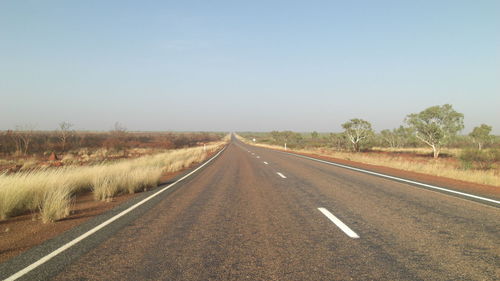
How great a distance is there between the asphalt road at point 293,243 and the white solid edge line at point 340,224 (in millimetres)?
19

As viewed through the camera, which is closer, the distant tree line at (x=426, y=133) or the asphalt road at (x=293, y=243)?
the asphalt road at (x=293, y=243)

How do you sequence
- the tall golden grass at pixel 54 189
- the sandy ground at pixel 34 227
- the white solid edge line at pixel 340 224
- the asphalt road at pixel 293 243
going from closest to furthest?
the asphalt road at pixel 293 243 → the sandy ground at pixel 34 227 → the white solid edge line at pixel 340 224 → the tall golden grass at pixel 54 189

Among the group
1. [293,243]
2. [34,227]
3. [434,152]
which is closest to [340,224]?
[293,243]

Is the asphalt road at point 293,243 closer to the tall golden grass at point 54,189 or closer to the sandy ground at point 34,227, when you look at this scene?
the sandy ground at point 34,227

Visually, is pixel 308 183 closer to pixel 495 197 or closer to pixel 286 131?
pixel 495 197

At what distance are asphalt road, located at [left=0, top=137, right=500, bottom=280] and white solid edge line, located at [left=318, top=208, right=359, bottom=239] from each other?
0.02m

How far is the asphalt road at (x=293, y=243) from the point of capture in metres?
3.05

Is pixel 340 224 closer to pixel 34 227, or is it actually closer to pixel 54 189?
pixel 34 227

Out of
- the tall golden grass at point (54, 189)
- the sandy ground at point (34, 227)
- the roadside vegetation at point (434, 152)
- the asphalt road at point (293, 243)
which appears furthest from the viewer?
the roadside vegetation at point (434, 152)

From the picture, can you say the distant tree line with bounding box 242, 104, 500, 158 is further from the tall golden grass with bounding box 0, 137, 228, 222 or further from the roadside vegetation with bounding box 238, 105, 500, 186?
the tall golden grass with bounding box 0, 137, 228, 222

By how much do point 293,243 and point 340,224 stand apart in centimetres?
127

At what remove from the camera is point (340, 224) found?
4750 millimetres

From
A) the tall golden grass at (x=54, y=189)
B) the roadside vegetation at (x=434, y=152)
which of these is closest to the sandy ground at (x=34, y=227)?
the tall golden grass at (x=54, y=189)

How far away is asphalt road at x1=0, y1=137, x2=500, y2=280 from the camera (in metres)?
3.05
